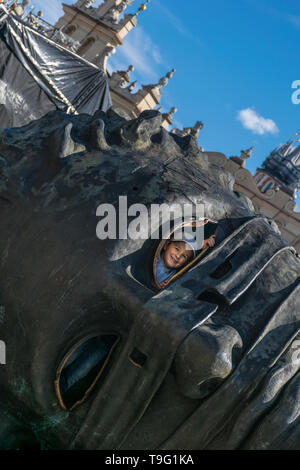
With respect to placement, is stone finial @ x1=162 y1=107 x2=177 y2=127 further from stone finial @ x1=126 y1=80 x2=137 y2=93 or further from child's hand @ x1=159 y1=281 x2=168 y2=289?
child's hand @ x1=159 y1=281 x2=168 y2=289

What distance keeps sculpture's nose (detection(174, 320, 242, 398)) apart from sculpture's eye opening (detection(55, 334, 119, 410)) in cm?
35

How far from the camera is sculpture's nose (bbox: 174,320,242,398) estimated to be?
5.10ft

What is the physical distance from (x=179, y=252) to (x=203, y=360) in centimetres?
65

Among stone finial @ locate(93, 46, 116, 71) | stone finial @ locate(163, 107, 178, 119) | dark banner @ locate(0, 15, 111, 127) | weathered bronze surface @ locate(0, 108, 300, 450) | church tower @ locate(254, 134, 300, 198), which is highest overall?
church tower @ locate(254, 134, 300, 198)

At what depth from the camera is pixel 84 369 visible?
179 centimetres

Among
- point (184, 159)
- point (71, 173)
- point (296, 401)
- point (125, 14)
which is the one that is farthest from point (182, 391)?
point (125, 14)

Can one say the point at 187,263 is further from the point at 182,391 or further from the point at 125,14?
the point at 125,14

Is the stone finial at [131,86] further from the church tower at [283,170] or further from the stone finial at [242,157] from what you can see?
the church tower at [283,170]

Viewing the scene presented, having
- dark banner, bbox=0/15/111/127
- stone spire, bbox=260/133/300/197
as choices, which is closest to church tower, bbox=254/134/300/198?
stone spire, bbox=260/133/300/197

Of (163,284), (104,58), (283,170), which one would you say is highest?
(283,170)

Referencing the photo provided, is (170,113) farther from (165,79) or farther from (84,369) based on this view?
(84,369)

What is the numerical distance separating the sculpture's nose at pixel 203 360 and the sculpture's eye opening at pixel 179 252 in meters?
0.39

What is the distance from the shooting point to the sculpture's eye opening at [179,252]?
78.1 inches

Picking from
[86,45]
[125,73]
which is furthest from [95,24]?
[125,73]
